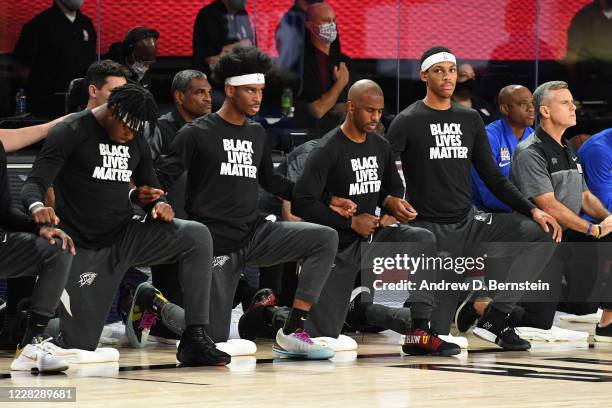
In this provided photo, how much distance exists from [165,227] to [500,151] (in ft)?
9.04

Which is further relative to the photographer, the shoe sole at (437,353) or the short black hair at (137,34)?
the short black hair at (137,34)

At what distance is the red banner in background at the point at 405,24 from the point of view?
8672mm

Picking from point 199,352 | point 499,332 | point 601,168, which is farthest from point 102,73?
point 601,168

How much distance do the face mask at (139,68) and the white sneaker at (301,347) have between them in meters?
2.34

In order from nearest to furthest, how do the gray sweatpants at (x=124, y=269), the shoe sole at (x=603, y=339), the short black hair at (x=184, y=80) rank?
the gray sweatpants at (x=124, y=269)
the short black hair at (x=184, y=80)
the shoe sole at (x=603, y=339)

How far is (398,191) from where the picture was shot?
706 cm

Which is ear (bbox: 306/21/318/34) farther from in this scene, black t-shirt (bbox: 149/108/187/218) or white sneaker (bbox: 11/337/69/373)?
white sneaker (bbox: 11/337/69/373)

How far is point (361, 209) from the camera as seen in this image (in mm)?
6980

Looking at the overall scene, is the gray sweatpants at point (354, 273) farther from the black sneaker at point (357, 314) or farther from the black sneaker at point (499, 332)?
the black sneaker at point (357, 314)

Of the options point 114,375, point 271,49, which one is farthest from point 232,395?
point 271,49

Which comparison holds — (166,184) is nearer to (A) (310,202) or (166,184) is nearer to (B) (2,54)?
(A) (310,202)

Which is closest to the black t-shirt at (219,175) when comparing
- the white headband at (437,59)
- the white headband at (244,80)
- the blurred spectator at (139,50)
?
the white headband at (244,80)

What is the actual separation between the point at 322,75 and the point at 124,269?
129 inches

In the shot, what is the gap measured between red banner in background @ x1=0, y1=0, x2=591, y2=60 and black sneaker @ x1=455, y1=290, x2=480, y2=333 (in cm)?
215
